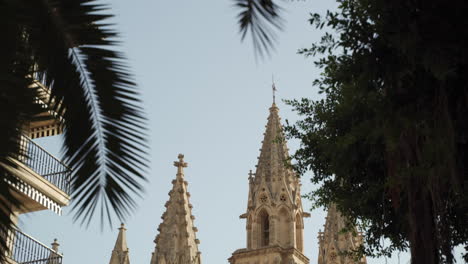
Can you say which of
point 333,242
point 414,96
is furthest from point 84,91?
point 333,242

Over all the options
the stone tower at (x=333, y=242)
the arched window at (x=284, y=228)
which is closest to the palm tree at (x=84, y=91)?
the arched window at (x=284, y=228)

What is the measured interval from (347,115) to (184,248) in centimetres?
1902

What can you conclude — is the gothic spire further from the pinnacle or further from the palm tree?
the palm tree

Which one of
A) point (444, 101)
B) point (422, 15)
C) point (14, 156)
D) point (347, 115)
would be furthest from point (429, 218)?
point (14, 156)

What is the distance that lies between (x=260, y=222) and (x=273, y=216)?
71cm

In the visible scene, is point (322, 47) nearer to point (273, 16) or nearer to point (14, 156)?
point (273, 16)

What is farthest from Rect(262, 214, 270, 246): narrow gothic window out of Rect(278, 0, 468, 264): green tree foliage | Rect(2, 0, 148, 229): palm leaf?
Rect(2, 0, 148, 229): palm leaf

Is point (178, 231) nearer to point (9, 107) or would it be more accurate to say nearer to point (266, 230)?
point (266, 230)

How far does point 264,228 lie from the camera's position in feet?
109

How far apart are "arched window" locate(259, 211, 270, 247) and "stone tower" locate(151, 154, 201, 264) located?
2.52 m

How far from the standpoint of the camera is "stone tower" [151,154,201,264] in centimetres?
3100

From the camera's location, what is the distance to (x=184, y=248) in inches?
1236

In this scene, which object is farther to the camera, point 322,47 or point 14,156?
point 322,47

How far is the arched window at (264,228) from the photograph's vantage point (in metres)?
33.0
